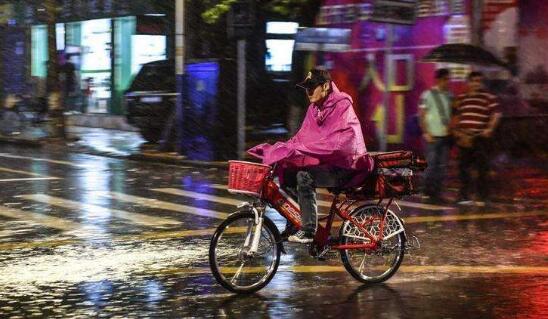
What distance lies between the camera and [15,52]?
1534 inches

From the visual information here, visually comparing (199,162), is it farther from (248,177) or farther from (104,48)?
(104,48)

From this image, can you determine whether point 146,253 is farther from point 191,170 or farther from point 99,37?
point 99,37

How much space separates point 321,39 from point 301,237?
11.9m

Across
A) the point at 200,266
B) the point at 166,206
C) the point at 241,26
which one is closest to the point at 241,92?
the point at 241,26

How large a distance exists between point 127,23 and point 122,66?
1411 millimetres

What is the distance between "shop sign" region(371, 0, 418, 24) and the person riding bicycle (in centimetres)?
949

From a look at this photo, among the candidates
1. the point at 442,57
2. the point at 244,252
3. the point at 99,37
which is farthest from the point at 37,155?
the point at 244,252

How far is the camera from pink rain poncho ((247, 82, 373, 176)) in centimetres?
781

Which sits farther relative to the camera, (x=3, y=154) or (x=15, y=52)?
(x=15, y=52)

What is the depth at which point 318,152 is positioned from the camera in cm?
781

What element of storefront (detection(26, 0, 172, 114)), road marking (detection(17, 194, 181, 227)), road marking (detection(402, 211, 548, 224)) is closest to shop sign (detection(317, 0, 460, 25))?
road marking (detection(402, 211, 548, 224))

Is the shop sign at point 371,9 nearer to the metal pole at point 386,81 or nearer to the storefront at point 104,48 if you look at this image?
the metal pole at point 386,81

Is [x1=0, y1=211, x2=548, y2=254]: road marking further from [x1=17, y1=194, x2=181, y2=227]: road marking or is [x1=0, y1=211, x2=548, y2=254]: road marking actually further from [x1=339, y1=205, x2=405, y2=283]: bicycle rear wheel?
[x1=17, y1=194, x2=181, y2=227]: road marking

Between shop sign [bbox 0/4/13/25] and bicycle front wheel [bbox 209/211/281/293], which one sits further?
shop sign [bbox 0/4/13/25]
